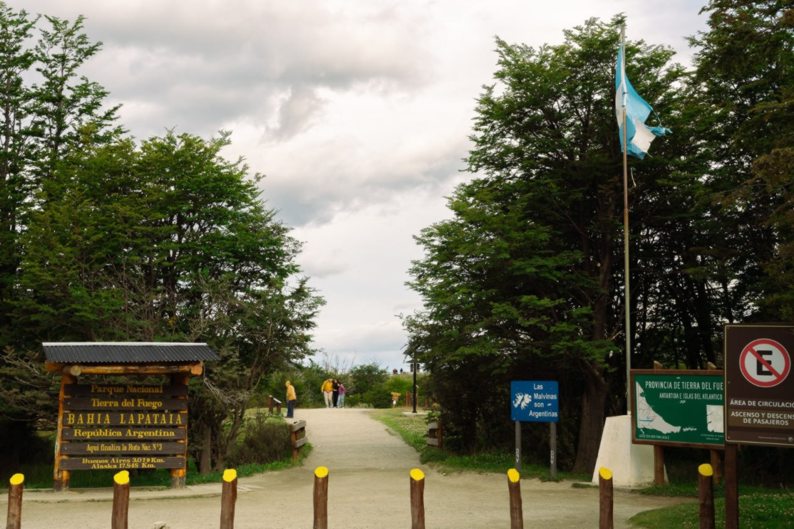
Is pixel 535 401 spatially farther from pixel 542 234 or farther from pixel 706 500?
pixel 706 500

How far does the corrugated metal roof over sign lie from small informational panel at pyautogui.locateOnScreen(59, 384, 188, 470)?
39.4 inches

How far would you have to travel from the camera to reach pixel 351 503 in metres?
17.7

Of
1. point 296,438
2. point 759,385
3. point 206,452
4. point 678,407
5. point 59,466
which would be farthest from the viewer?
point 296,438

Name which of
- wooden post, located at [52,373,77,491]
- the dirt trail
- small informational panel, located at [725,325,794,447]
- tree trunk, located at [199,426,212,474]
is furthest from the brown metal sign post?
tree trunk, located at [199,426,212,474]

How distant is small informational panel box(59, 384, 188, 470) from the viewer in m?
19.6

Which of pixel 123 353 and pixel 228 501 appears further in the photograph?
pixel 123 353

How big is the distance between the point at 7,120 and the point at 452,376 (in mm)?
20497

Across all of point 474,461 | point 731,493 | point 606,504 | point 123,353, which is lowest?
point 474,461

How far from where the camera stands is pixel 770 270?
16.3 m

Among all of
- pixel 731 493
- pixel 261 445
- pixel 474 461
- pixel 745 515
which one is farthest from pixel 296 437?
pixel 731 493

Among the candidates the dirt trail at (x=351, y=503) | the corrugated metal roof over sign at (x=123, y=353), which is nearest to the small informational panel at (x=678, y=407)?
the dirt trail at (x=351, y=503)

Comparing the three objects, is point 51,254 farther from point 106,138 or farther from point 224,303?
point 106,138

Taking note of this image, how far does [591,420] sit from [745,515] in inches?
465

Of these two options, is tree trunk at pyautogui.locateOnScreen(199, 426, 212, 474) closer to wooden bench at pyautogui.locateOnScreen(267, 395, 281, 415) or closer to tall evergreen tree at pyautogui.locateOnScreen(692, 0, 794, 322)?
wooden bench at pyautogui.locateOnScreen(267, 395, 281, 415)
